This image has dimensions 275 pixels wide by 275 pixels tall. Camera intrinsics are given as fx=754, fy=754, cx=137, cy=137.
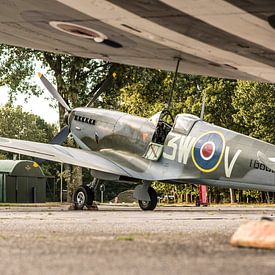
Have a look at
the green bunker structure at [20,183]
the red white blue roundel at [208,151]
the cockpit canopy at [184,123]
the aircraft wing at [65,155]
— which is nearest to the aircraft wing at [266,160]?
the red white blue roundel at [208,151]

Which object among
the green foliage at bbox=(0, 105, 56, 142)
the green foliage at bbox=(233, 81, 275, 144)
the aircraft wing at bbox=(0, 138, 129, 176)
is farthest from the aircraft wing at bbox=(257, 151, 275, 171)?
the green foliage at bbox=(0, 105, 56, 142)

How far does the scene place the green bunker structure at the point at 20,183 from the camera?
4642cm

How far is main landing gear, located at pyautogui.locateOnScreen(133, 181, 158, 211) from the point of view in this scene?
18.6 m

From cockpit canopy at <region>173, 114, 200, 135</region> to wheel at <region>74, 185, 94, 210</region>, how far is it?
2873 millimetres

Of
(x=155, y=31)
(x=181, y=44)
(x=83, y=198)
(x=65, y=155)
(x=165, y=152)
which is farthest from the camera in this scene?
(x=65, y=155)

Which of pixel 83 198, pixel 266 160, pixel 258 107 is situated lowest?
pixel 83 198

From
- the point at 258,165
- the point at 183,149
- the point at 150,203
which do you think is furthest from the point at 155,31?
the point at 150,203

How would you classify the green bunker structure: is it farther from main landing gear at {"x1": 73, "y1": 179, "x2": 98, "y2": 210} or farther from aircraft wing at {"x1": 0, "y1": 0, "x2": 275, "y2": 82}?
aircraft wing at {"x1": 0, "y1": 0, "x2": 275, "y2": 82}

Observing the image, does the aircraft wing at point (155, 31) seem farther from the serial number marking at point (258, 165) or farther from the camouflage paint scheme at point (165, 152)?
the camouflage paint scheme at point (165, 152)

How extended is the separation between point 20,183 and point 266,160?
3416cm

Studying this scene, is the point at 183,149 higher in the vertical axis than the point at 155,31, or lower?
lower

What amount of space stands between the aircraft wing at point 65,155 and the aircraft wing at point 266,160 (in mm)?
4269

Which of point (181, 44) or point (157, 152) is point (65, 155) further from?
point (181, 44)

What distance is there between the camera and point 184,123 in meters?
17.5
